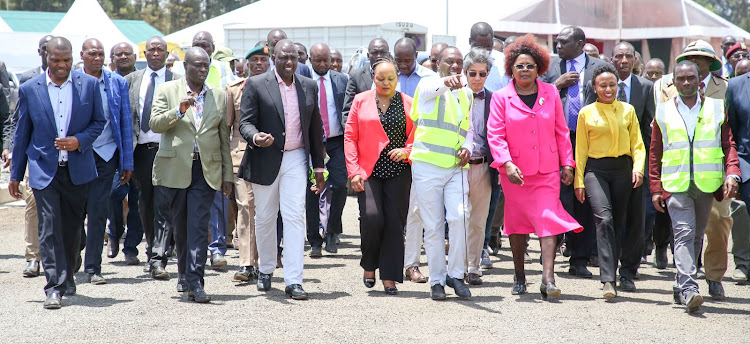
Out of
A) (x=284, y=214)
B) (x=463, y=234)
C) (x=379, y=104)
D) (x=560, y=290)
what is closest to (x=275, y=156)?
(x=284, y=214)

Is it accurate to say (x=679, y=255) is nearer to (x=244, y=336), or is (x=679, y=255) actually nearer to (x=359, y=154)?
(x=359, y=154)

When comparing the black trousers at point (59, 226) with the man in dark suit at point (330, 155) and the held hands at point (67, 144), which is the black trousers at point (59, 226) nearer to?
the held hands at point (67, 144)

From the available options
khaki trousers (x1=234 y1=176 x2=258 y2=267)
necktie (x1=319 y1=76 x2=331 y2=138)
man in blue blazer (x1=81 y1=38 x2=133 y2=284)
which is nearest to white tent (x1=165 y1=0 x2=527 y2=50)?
necktie (x1=319 y1=76 x2=331 y2=138)

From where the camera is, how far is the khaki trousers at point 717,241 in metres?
8.27

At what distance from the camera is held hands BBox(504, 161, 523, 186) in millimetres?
8070

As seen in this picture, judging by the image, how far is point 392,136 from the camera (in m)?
8.50

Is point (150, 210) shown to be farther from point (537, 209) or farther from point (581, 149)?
point (581, 149)

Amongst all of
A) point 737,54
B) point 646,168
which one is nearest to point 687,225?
point 646,168

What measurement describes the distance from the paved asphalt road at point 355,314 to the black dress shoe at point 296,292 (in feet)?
0.24

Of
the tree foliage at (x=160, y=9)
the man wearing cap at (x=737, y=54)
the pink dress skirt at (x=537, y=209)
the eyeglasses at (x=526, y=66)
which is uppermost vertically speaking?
the tree foliage at (x=160, y=9)

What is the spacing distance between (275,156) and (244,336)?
81.4 inches

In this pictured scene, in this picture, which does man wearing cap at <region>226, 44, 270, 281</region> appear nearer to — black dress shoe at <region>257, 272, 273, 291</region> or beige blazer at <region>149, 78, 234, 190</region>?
black dress shoe at <region>257, 272, 273, 291</region>

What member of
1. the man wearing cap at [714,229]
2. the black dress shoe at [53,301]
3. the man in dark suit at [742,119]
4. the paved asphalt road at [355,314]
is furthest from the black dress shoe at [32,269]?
the man in dark suit at [742,119]

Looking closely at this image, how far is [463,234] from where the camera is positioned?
8188mm
